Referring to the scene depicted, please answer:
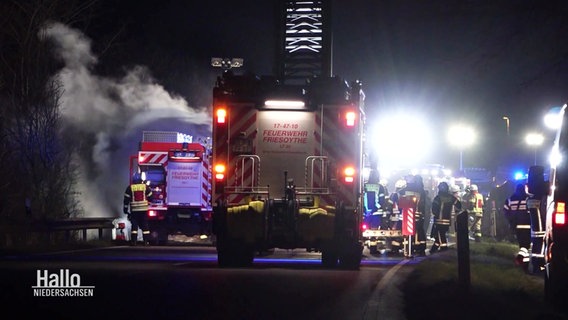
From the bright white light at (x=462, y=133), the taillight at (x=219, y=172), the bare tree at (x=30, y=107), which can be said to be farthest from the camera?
the bright white light at (x=462, y=133)

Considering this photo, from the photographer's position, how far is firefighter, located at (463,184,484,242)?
1151 inches

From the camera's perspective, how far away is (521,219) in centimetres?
1744

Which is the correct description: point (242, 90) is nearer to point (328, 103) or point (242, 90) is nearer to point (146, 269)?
point (328, 103)

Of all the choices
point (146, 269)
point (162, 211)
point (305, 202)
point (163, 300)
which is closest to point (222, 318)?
point (163, 300)

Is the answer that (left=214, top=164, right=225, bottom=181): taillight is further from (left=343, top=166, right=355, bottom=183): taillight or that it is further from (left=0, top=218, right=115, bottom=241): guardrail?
(left=0, top=218, right=115, bottom=241): guardrail

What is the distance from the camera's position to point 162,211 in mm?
28234

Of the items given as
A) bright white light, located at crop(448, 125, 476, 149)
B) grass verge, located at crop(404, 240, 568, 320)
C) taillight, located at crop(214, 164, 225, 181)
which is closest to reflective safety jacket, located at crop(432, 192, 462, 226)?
grass verge, located at crop(404, 240, 568, 320)

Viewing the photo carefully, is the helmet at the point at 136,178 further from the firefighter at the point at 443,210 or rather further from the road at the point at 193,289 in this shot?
the firefighter at the point at 443,210

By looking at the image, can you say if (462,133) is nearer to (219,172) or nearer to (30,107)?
(30,107)

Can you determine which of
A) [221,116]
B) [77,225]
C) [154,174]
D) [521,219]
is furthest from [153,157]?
[521,219]

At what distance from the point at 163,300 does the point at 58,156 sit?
19.8 m

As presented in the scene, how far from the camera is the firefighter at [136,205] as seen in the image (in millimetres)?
26969

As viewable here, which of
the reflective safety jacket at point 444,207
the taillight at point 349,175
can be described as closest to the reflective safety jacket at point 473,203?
the reflective safety jacket at point 444,207

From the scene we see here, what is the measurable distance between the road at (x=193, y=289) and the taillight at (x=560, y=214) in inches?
85.0
